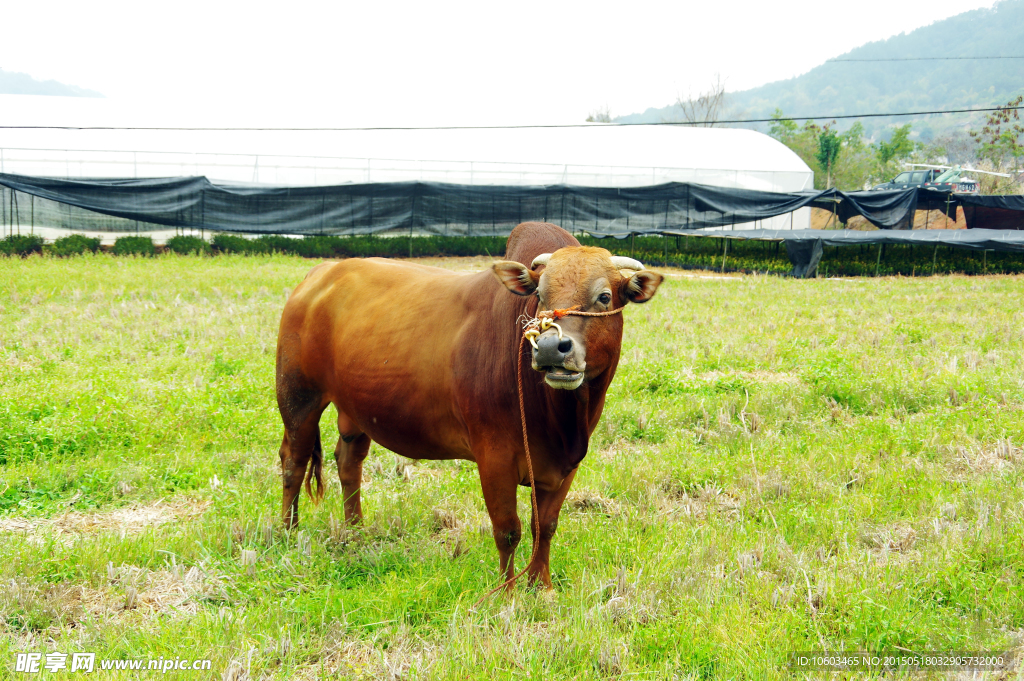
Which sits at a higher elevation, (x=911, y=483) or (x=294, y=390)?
(x=294, y=390)

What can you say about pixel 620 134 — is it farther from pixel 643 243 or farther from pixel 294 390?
pixel 294 390

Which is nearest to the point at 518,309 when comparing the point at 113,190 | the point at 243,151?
the point at 113,190

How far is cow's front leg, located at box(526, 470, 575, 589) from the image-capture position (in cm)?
371

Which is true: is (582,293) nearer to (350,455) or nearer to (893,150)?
(350,455)

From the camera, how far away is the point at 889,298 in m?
14.7

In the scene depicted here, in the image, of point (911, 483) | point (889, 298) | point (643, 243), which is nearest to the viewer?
point (911, 483)

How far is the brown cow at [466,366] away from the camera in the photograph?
3.26 meters

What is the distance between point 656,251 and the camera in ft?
82.6

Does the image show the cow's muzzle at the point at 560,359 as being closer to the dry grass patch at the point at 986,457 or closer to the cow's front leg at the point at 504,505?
the cow's front leg at the point at 504,505

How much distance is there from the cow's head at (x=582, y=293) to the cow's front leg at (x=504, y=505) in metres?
0.65

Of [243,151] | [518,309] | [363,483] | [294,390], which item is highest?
[243,151]

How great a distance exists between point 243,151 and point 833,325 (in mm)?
25307

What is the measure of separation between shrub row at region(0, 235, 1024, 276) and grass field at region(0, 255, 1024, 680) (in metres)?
14.0

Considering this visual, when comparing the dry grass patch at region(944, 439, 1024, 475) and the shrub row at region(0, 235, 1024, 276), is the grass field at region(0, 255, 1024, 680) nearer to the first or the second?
the dry grass patch at region(944, 439, 1024, 475)
